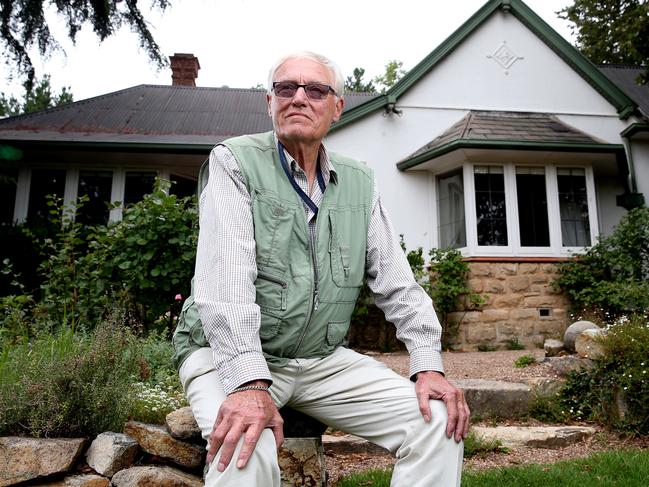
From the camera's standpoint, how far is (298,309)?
5.26 feet

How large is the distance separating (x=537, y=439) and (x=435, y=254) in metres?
4.75

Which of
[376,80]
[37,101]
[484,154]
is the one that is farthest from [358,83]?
[484,154]

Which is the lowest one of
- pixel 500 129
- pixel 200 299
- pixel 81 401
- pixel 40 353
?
pixel 81 401

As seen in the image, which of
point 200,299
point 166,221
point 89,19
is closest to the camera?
point 200,299

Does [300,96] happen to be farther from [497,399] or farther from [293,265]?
[497,399]

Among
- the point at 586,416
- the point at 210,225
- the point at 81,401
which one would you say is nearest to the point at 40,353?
the point at 81,401

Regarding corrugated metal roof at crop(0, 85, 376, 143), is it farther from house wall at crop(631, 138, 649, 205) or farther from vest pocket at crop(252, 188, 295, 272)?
vest pocket at crop(252, 188, 295, 272)

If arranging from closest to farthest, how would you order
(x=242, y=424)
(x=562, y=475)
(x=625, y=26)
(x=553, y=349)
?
(x=242, y=424), (x=562, y=475), (x=553, y=349), (x=625, y=26)

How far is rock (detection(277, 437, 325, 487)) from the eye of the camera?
2041 millimetres

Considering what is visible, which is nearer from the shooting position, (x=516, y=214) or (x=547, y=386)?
(x=547, y=386)

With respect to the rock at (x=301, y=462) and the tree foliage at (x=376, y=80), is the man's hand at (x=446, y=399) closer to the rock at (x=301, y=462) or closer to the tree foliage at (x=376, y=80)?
the rock at (x=301, y=462)

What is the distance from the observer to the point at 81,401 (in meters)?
2.27

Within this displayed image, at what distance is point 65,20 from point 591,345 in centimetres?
898

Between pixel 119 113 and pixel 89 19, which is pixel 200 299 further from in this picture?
pixel 119 113
